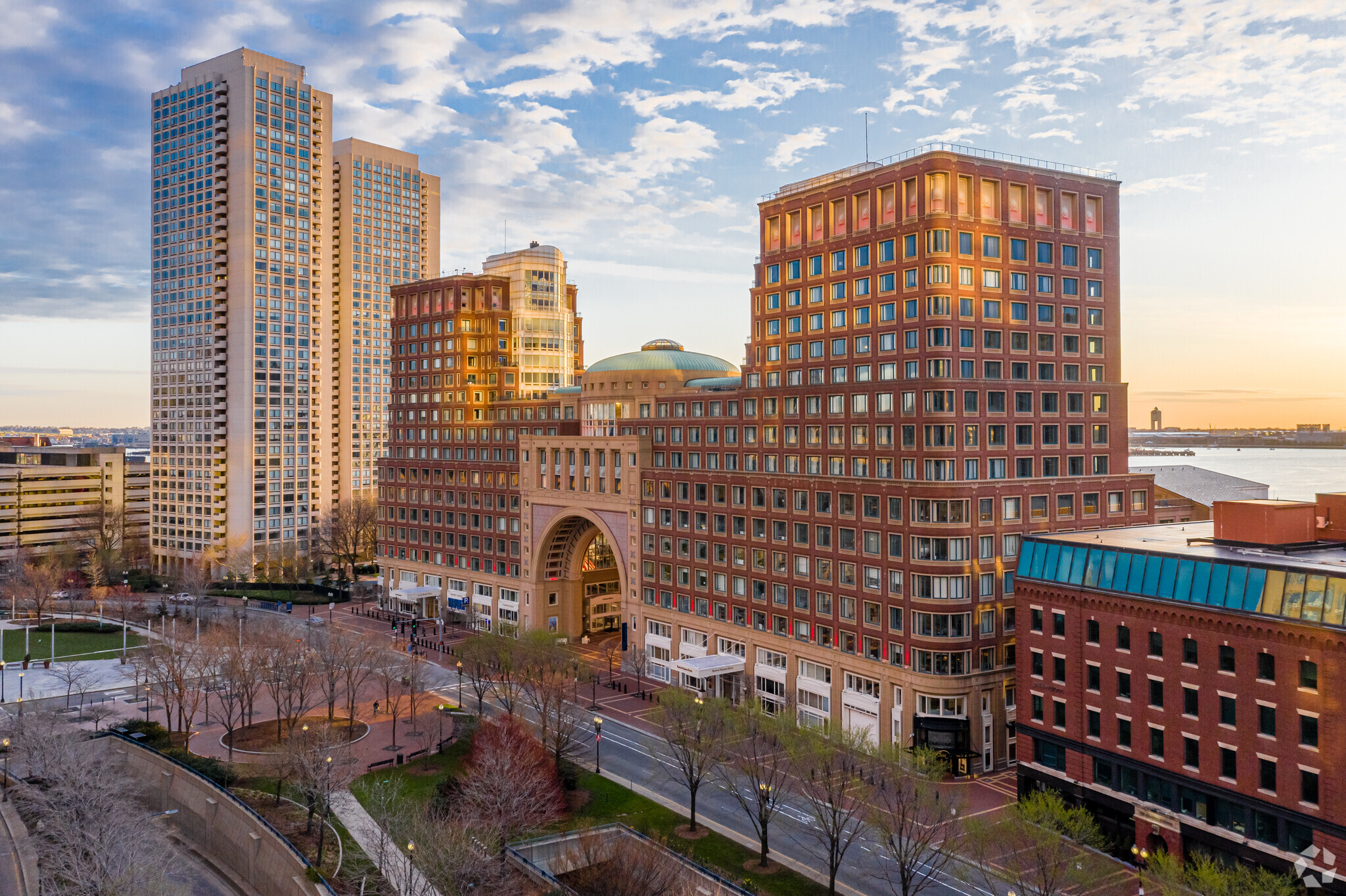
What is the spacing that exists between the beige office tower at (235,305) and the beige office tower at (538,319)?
55.6m

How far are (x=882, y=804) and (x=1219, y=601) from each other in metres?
23.1

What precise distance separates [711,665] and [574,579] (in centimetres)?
3981

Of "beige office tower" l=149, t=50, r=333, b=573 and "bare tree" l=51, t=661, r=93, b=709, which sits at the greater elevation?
"beige office tower" l=149, t=50, r=333, b=573

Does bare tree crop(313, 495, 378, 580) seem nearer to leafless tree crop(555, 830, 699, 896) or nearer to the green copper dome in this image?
the green copper dome

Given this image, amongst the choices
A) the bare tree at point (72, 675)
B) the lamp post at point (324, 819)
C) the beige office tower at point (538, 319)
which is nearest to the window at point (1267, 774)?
the lamp post at point (324, 819)

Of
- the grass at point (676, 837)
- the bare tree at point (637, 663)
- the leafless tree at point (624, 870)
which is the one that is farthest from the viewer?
the bare tree at point (637, 663)

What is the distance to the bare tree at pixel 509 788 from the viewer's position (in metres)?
58.2

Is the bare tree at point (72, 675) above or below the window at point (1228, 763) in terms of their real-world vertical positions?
below

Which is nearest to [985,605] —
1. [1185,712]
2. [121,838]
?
[1185,712]

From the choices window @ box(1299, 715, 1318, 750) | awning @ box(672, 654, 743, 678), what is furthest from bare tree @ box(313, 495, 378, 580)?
window @ box(1299, 715, 1318, 750)

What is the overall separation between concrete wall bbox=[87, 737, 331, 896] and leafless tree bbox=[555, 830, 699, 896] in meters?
15.0

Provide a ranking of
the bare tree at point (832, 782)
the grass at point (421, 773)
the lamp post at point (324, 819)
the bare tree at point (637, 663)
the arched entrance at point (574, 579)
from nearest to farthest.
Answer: the bare tree at point (832, 782) → the lamp post at point (324, 819) → the grass at point (421, 773) → the bare tree at point (637, 663) → the arched entrance at point (574, 579)

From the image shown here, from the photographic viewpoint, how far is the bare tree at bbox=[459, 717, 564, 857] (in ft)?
191

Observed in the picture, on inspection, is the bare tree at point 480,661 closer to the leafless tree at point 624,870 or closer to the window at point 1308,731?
the leafless tree at point 624,870
